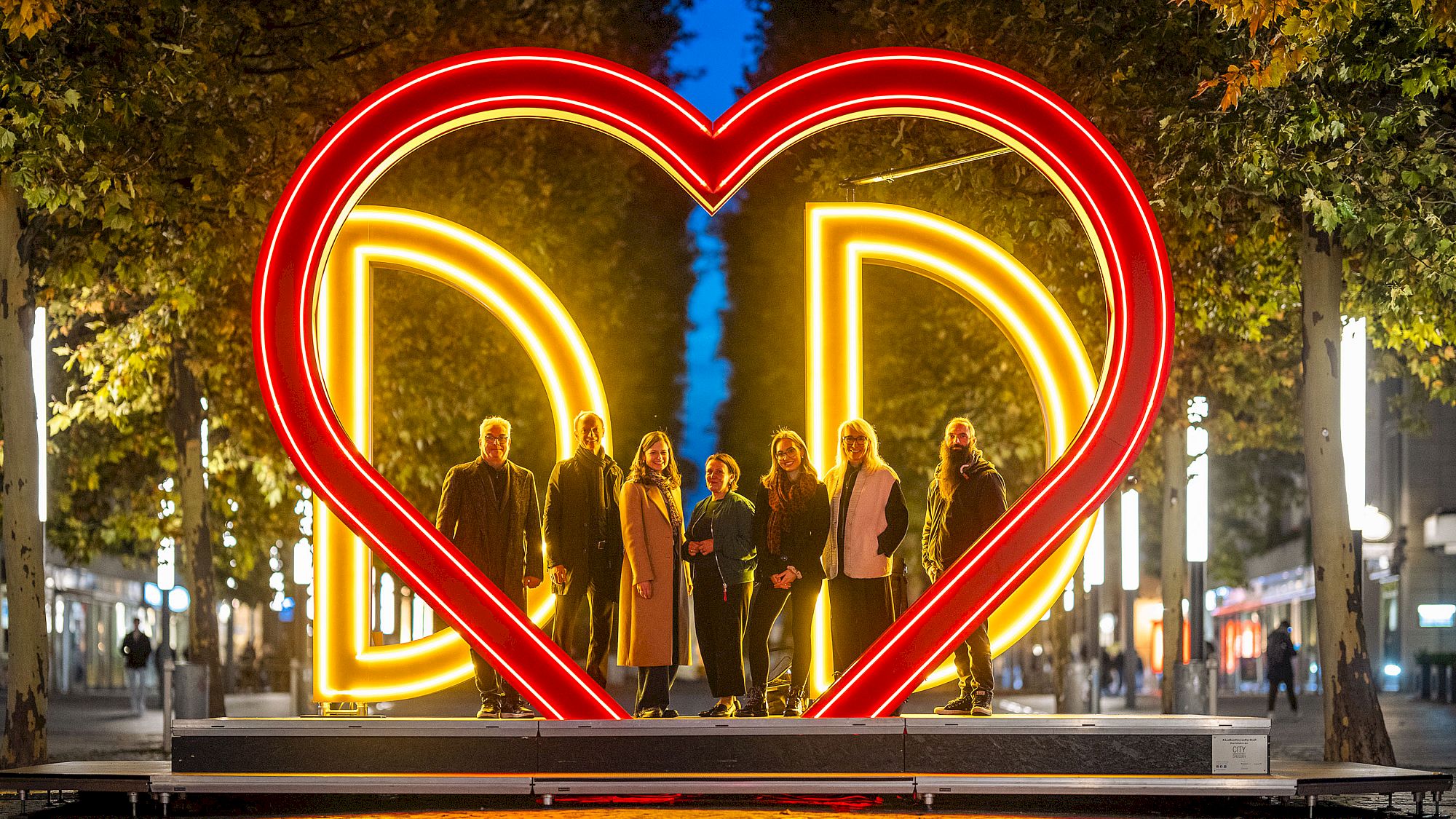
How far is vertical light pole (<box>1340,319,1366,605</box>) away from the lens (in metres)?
18.2

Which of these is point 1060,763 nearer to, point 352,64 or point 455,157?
point 352,64

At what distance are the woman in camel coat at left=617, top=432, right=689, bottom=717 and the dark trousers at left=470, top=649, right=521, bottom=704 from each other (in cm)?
101

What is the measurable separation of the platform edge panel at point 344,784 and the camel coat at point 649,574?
144 centimetres

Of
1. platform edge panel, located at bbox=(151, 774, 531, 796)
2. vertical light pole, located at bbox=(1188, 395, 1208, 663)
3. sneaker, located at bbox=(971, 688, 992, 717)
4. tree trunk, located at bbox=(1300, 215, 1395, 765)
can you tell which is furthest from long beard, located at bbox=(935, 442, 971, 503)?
vertical light pole, located at bbox=(1188, 395, 1208, 663)

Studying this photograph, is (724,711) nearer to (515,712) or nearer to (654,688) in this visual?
(654,688)

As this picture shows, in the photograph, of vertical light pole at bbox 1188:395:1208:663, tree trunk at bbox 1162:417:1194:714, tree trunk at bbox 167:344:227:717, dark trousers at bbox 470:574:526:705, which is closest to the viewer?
dark trousers at bbox 470:574:526:705

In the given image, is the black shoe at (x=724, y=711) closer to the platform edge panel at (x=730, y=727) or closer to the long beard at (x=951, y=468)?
the platform edge panel at (x=730, y=727)

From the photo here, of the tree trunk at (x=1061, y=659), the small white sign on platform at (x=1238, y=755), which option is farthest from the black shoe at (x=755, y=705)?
the tree trunk at (x=1061, y=659)

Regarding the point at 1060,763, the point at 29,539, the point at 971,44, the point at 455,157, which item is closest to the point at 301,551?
the point at 455,157

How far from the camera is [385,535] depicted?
13461mm

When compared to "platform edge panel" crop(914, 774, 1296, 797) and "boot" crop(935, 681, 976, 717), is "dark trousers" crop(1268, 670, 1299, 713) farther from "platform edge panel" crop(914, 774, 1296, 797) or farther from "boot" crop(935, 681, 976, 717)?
"platform edge panel" crop(914, 774, 1296, 797)

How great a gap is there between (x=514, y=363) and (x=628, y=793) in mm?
18403

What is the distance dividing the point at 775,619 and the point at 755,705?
707 millimetres

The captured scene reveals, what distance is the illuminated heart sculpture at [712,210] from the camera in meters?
13.5
